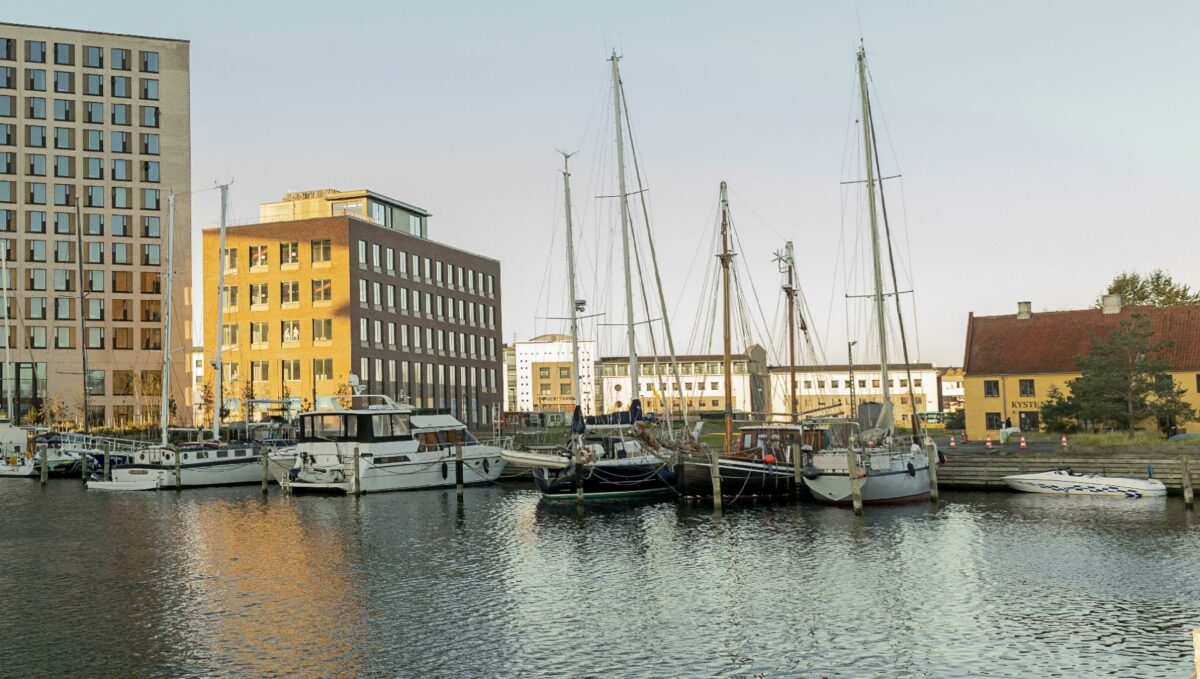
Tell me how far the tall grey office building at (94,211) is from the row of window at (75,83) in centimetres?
10

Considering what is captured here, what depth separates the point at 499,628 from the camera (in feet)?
74.8

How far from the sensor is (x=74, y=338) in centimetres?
11375

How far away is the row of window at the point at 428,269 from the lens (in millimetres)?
105625

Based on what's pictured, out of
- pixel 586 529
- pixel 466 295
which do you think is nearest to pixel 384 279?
pixel 466 295

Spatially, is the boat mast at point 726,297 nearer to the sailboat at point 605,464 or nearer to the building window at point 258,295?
the sailboat at point 605,464

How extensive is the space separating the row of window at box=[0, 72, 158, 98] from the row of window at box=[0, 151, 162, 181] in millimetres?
6606

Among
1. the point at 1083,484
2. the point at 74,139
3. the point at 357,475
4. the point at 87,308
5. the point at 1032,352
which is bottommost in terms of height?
the point at 1083,484

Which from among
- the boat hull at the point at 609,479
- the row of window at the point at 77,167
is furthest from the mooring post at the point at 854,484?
the row of window at the point at 77,167

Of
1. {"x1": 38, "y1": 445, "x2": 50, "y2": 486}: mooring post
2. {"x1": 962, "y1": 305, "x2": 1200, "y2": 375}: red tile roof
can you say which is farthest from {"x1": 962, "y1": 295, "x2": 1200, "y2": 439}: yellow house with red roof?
{"x1": 38, "y1": 445, "x2": 50, "y2": 486}: mooring post

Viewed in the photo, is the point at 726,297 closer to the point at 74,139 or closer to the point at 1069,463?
the point at 1069,463

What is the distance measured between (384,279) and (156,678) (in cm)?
9002

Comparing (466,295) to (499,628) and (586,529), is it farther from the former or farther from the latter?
(499,628)

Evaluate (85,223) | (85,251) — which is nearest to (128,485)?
(85,251)

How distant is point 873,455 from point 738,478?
555 cm
